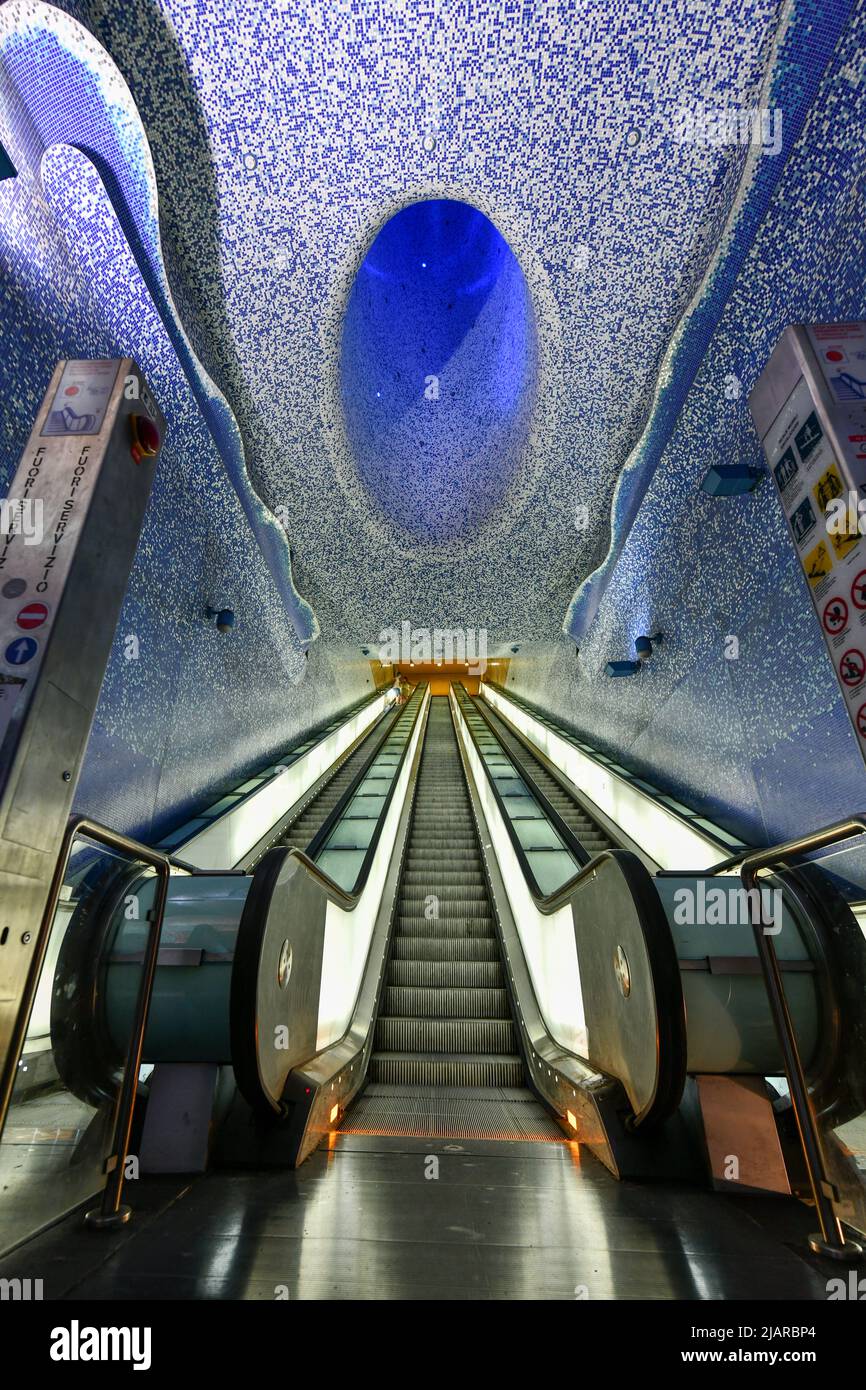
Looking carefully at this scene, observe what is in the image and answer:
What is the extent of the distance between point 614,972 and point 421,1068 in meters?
1.74

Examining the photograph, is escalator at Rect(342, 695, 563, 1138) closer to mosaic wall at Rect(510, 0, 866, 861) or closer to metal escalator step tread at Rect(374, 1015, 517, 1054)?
metal escalator step tread at Rect(374, 1015, 517, 1054)

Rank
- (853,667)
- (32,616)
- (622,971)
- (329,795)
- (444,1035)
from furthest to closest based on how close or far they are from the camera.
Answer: (329,795), (444,1035), (622,971), (853,667), (32,616)

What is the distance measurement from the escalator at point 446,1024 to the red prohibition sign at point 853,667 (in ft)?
7.42

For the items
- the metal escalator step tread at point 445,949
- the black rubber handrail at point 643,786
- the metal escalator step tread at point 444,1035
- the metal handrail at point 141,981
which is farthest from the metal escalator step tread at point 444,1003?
the metal handrail at point 141,981

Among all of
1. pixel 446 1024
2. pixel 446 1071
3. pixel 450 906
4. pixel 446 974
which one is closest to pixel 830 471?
pixel 446 1071

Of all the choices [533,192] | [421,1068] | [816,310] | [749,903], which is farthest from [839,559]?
[421,1068]

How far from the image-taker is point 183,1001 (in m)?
2.40

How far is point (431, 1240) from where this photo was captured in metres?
1.66

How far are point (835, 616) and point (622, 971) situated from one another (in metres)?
1.49

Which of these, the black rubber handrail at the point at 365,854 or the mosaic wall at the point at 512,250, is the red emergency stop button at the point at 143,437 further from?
the black rubber handrail at the point at 365,854

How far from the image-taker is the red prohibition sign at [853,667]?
1841 millimetres

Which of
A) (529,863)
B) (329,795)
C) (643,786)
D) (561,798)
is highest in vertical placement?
(329,795)

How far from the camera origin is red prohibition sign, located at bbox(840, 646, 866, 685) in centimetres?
184

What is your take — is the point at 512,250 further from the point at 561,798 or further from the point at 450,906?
the point at 561,798
